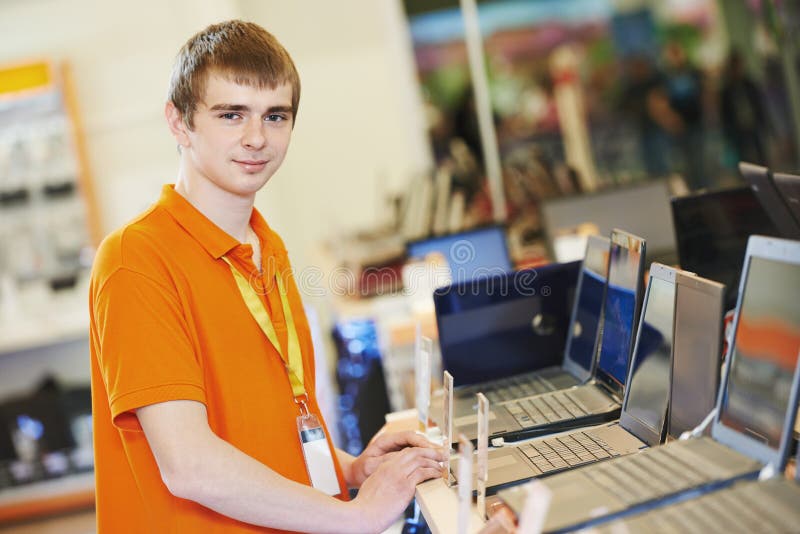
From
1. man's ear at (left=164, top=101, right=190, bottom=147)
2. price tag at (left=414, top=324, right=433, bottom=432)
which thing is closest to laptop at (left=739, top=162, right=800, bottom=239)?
price tag at (left=414, top=324, right=433, bottom=432)

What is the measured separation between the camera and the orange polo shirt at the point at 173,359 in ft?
4.40

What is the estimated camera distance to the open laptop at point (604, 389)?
1.66 meters

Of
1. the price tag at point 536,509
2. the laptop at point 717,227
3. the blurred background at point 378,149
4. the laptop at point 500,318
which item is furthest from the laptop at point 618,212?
the price tag at point 536,509

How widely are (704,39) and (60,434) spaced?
23.8ft

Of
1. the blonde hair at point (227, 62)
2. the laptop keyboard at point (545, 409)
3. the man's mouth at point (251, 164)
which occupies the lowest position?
the laptop keyboard at point (545, 409)

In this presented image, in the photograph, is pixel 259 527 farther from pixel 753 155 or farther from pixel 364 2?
pixel 753 155

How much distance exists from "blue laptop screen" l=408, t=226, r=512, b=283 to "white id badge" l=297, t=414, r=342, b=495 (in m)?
2.12

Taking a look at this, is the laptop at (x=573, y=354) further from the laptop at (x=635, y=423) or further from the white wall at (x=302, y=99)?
the white wall at (x=302, y=99)

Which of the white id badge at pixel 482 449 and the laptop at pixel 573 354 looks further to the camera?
the laptop at pixel 573 354

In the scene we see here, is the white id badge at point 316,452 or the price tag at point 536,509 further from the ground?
the price tag at point 536,509

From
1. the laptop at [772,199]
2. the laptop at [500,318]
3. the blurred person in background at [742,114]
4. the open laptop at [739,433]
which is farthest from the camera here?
the blurred person in background at [742,114]

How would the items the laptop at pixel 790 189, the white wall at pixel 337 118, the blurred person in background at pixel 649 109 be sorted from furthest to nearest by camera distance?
the blurred person in background at pixel 649 109 → the white wall at pixel 337 118 → the laptop at pixel 790 189

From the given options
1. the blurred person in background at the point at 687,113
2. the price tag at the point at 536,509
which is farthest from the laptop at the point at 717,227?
the blurred person in background at the point at 687,113

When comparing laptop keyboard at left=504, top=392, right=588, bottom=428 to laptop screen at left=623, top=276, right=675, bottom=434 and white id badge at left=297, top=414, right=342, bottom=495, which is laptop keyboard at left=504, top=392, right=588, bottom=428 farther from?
white id badge at left=297, top=414, right=342, bottom=495
